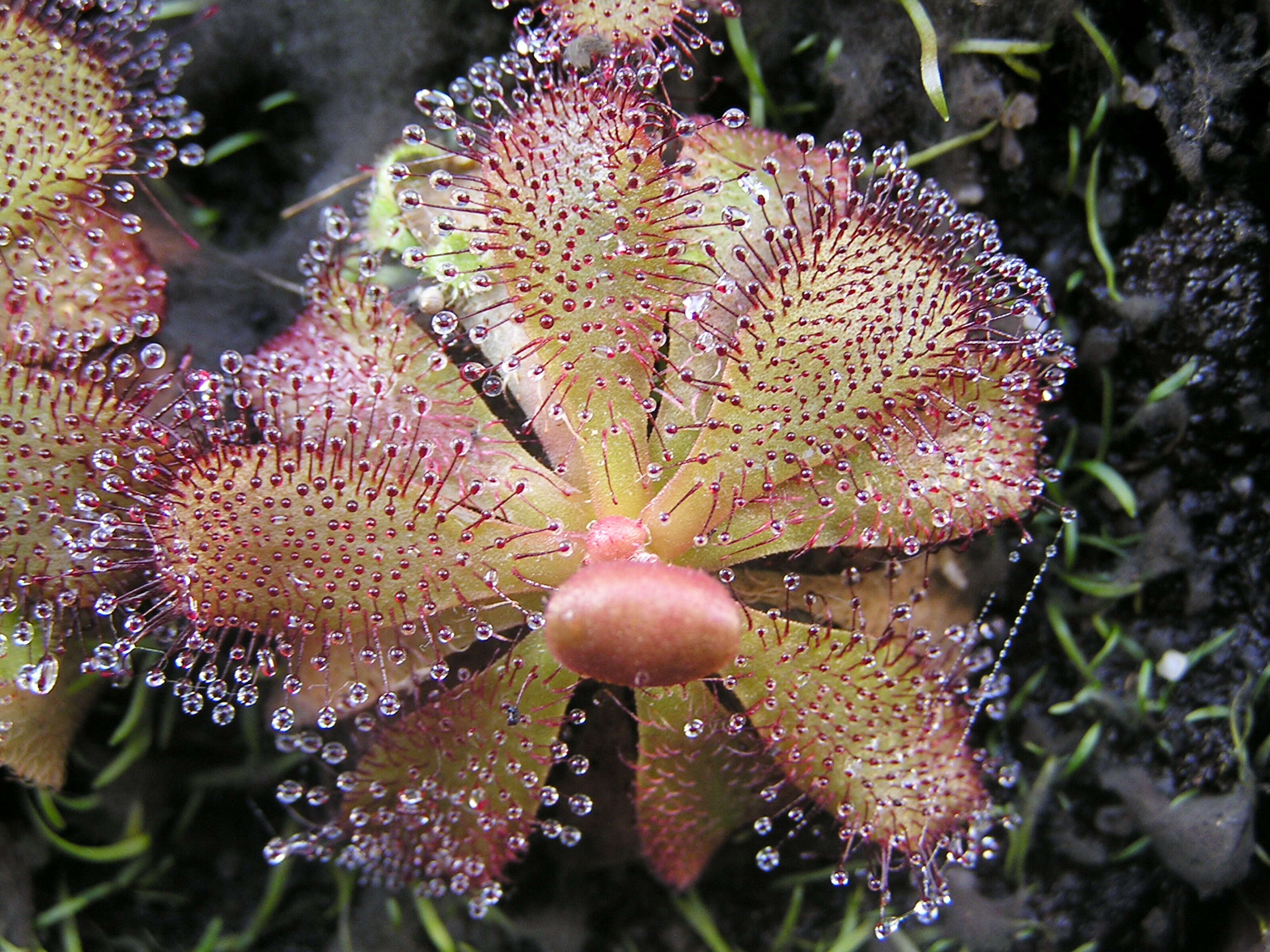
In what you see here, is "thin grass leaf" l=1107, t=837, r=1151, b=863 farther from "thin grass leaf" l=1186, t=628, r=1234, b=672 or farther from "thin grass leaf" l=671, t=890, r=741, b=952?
"thin grass leaf" l=671, t=890, r=741, b=952

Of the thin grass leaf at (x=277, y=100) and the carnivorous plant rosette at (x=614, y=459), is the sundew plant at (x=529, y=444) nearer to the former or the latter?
the carnivorous plant rosette at (x=614, y=459)

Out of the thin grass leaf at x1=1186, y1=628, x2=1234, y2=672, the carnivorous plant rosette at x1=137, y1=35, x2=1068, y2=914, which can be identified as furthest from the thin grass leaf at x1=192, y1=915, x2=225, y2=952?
the thin grass leaf at x1=1186, y1=628, x2=1234, y2=672

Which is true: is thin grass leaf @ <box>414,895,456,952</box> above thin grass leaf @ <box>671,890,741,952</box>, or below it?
above

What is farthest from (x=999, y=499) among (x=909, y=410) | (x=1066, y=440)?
(x=1066, y=440)

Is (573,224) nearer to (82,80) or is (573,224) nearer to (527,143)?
(527,143)

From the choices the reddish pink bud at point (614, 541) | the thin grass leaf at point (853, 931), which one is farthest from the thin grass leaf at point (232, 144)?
the thin grass leaf at point (853, 931)
